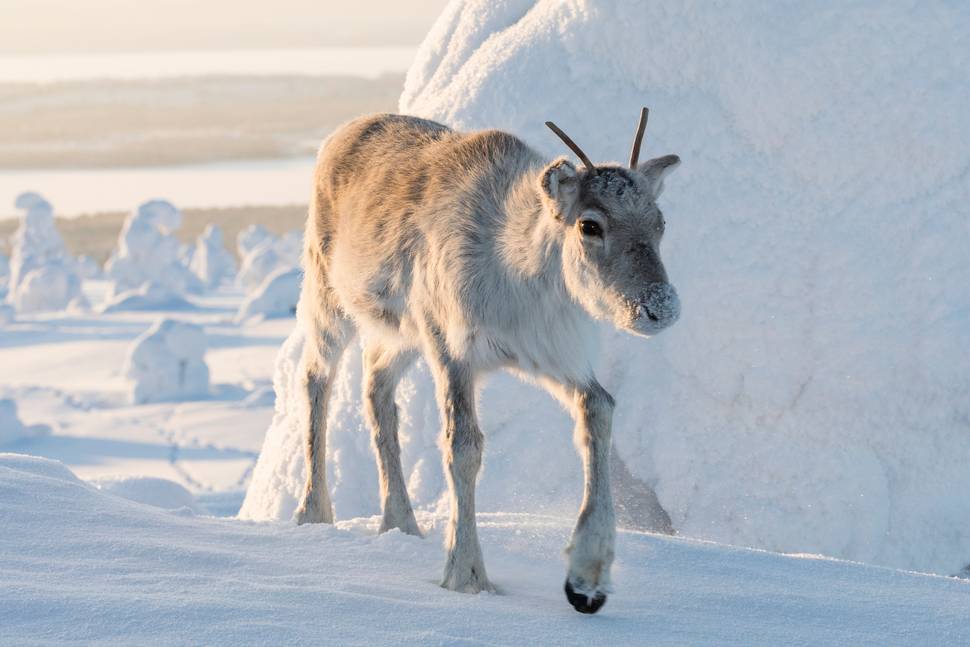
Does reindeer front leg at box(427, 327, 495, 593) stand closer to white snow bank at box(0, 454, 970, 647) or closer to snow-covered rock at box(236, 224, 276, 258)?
white snow bank at box(0, 454, 970, 647)

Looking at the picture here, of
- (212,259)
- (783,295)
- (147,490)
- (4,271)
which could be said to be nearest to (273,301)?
(212,259)

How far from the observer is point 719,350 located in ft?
18.5

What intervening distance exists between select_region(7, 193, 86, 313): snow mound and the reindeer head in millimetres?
40582

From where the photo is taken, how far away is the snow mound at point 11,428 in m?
20.1

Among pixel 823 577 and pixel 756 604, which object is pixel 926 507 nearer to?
pixel 823 577

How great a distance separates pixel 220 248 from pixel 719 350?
51.2m

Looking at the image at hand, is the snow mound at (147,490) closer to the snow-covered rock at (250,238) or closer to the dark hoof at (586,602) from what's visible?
the dark hoof at (586,602)

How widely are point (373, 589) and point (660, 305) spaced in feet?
4.15

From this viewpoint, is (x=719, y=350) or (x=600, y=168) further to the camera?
(x=719, y=350)

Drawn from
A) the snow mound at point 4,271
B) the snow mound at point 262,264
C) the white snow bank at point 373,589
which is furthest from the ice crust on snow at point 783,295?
the snow mound at point 4,271

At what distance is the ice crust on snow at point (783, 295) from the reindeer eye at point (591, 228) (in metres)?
2.23

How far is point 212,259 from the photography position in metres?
54.1

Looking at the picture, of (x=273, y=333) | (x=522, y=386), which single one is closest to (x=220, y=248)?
(x=273, y=333)

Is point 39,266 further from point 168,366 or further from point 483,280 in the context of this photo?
point 483,280
